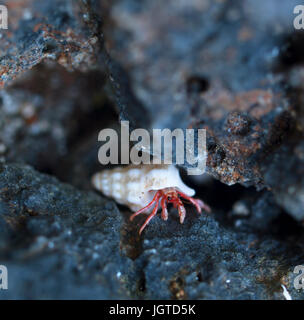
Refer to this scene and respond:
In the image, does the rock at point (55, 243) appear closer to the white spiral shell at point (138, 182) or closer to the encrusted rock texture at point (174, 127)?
the encrusted rock texture at point (174, 127)

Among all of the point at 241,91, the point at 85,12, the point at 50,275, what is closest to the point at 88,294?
the point at 50,275

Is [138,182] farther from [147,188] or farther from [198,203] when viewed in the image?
[198,203]

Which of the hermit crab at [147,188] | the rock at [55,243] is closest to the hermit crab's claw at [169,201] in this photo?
the hermit crab at [147,188]

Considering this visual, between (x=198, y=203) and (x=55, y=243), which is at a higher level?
(x=198, y=203)

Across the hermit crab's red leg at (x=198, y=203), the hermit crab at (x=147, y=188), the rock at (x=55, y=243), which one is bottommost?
the rock at (x=55, y=243)

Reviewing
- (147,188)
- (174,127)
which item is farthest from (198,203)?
(174,127)

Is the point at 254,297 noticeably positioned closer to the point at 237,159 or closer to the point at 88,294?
the point at 237,159
